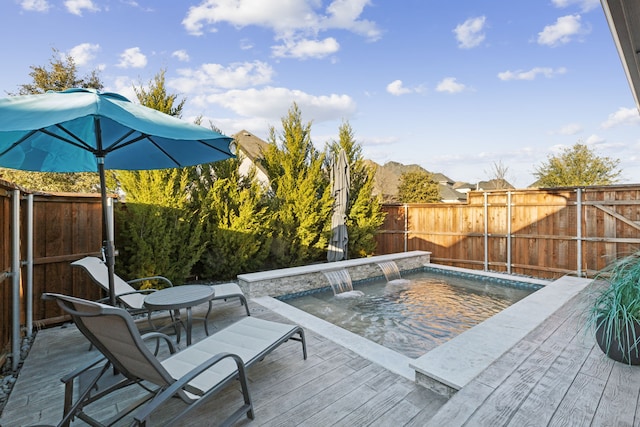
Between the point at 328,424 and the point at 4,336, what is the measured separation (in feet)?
11.9

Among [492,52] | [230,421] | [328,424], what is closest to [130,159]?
[230,421]

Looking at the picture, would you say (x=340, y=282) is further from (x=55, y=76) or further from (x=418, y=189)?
(x=418, y=189)

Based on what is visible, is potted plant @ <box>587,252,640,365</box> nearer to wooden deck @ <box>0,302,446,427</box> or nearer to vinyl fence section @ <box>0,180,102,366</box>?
wooden deck @ <box>0,302,446,427</box>

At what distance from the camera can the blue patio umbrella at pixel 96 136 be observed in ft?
6.48

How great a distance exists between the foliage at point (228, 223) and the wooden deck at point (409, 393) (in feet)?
12.7

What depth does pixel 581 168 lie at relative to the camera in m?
20.1

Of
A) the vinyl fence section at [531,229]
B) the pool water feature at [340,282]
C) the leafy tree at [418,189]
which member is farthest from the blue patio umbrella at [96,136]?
the leafy tree at [418,189]

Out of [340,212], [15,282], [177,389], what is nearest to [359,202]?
[340,212]

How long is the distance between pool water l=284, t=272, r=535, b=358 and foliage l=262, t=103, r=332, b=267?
2.11 meters

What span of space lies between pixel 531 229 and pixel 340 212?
5.33 meters

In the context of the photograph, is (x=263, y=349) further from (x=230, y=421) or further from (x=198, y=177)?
(x=198, y=177)

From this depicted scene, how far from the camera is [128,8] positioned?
6816 millimetres

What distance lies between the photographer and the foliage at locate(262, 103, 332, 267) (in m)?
8.50

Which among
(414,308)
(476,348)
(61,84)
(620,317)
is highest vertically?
(61,84)
